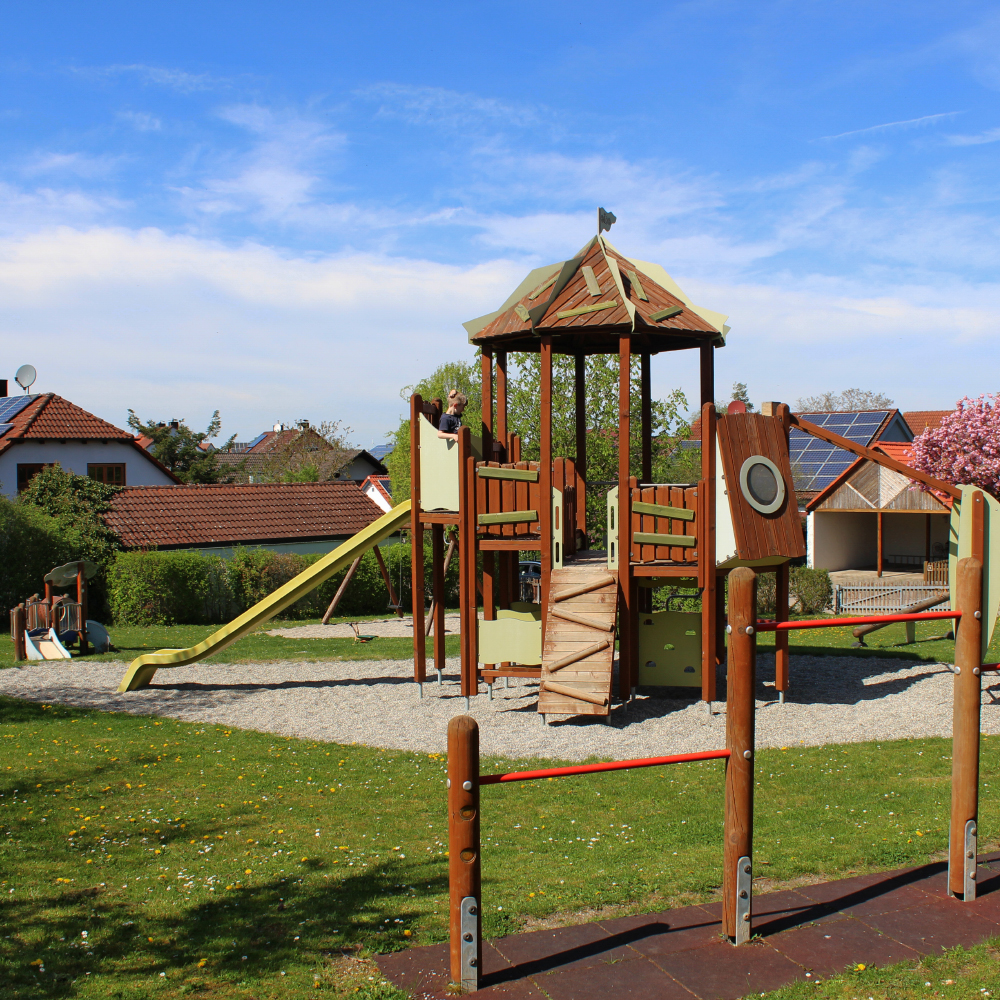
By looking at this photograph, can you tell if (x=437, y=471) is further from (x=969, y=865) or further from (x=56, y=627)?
(x=56, y=627)

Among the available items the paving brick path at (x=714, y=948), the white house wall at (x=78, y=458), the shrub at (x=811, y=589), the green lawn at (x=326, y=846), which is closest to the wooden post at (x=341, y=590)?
the green lawn at (x=326, y=846)

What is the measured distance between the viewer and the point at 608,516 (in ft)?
39.6

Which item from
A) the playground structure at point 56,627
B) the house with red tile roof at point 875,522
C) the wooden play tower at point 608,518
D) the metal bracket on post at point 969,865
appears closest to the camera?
the metal bracket on post at point 969,865

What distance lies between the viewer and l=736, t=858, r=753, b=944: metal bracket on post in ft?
15.7

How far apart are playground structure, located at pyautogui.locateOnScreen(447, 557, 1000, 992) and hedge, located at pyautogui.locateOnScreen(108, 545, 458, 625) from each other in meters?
18.9

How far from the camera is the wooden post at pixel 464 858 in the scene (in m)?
4.29

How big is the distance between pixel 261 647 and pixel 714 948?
14.8 metres

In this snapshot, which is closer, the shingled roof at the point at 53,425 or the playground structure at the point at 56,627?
the playground structure at the point at 56,627

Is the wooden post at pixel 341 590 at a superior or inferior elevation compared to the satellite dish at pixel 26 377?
inferior

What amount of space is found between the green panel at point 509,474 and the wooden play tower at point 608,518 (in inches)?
0.6

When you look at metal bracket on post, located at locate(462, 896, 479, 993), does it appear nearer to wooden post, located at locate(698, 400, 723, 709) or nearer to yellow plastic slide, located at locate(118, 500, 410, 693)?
wooden post, located at locate(698, 400, 723, 709)

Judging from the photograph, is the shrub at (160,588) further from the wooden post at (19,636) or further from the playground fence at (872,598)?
the playground fence at (872,598)

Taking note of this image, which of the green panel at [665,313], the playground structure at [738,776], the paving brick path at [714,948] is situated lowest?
the paving brick path at [714,948]

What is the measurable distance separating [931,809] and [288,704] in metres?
8.35
